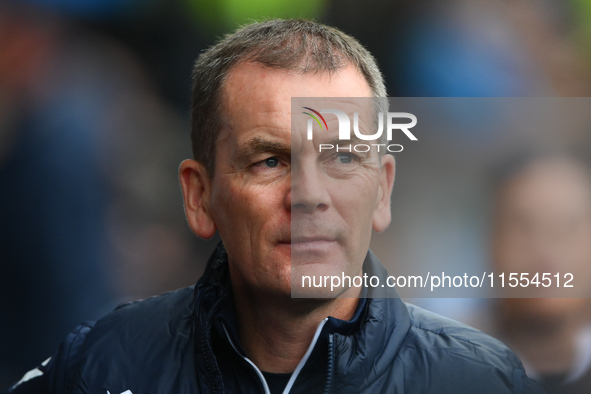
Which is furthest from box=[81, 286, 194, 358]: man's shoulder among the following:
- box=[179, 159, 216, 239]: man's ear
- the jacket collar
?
box=[179, 159, 216, 239]: man's ear

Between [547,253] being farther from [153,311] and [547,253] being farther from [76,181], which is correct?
[76,181]

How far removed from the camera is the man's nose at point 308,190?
56.2 inches

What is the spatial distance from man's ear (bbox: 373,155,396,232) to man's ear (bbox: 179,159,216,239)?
0.44 meters

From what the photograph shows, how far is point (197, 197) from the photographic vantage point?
5.51 ft

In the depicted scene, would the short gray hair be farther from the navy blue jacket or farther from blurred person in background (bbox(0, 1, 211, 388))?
blurred person in background (bbox(0, 1, 211, 388))

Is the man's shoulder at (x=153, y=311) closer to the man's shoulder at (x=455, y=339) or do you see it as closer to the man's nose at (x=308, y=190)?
the man's nose at (x=308, y=190)

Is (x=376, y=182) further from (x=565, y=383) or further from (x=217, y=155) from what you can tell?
(x=565, y=383)

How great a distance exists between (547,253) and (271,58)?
991mm

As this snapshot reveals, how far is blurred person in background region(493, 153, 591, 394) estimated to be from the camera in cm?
178

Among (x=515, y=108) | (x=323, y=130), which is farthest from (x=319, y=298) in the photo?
(x=515, y=108)

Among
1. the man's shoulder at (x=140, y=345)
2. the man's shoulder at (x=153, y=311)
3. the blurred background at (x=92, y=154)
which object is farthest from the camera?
the blurred background at (x=92, y=154)

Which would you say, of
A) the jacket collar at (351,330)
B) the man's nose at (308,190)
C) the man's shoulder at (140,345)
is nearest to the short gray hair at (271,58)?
the man's nose at (308,190)

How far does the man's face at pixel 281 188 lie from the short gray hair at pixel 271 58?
0.03 m

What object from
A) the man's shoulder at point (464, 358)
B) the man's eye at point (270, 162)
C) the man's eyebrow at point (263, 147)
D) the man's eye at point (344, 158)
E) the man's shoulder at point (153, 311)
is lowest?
the man's shoulder at point (464, 358)
